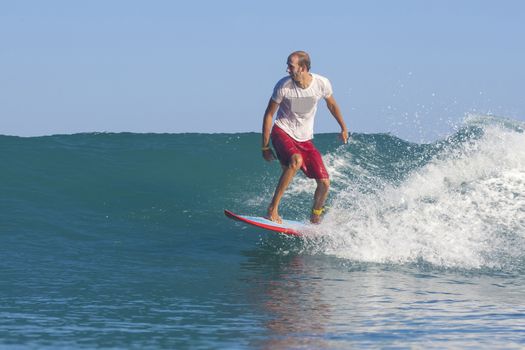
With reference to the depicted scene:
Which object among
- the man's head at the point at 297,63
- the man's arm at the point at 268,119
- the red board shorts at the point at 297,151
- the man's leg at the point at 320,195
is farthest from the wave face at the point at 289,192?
the man's head at the point at 297,63

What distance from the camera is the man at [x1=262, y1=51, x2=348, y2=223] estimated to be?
378 inches

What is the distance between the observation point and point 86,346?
563cm

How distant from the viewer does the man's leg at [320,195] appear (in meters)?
10.1

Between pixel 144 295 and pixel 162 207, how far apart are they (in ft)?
18.1

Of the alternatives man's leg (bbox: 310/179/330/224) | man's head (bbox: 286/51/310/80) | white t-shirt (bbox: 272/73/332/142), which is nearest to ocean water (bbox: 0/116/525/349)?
man's leg (bbox: 310/179/330/224)

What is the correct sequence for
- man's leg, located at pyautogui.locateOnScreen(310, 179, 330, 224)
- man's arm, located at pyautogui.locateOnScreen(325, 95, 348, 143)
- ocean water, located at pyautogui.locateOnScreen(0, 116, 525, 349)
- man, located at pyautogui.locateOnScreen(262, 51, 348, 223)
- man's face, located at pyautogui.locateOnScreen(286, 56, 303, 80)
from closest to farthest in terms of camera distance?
ocean water, located at pyautogui.locateOnScreen(0, 116, 525, 349) → man's face, located at pyautogui.locateOnScreen(286, 56, 303, 80) → man, located at pyautogui.locateOnScreen(262, 51, 348, 223) → man's arm, located at pyautogui.locateOnScreen(325, 95, 348, 143) → man's leg, located at pyautogui.locateOnScreen(310, 179, 330, 224)

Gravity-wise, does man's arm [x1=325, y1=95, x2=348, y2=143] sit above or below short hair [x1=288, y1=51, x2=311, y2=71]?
below

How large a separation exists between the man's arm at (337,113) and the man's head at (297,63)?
2.08 feet

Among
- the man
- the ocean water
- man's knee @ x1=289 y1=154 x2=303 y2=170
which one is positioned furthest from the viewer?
man's knee @ x1=289 y1=154 x2=303 y2=170

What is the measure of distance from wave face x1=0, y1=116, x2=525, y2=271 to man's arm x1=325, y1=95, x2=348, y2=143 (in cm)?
102

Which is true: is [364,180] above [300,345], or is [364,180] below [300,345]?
above

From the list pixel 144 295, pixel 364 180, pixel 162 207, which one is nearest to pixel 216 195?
pixel 162 207

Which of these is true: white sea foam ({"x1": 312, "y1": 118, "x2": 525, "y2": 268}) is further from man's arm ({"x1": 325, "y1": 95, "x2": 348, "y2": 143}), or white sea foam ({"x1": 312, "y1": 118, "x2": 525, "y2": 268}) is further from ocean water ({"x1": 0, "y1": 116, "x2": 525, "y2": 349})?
man's arm ({"x1": 325, "y1": 95, "x2": 348, "y2": 143})

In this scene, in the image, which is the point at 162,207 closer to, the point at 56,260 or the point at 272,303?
the point at 56,260
